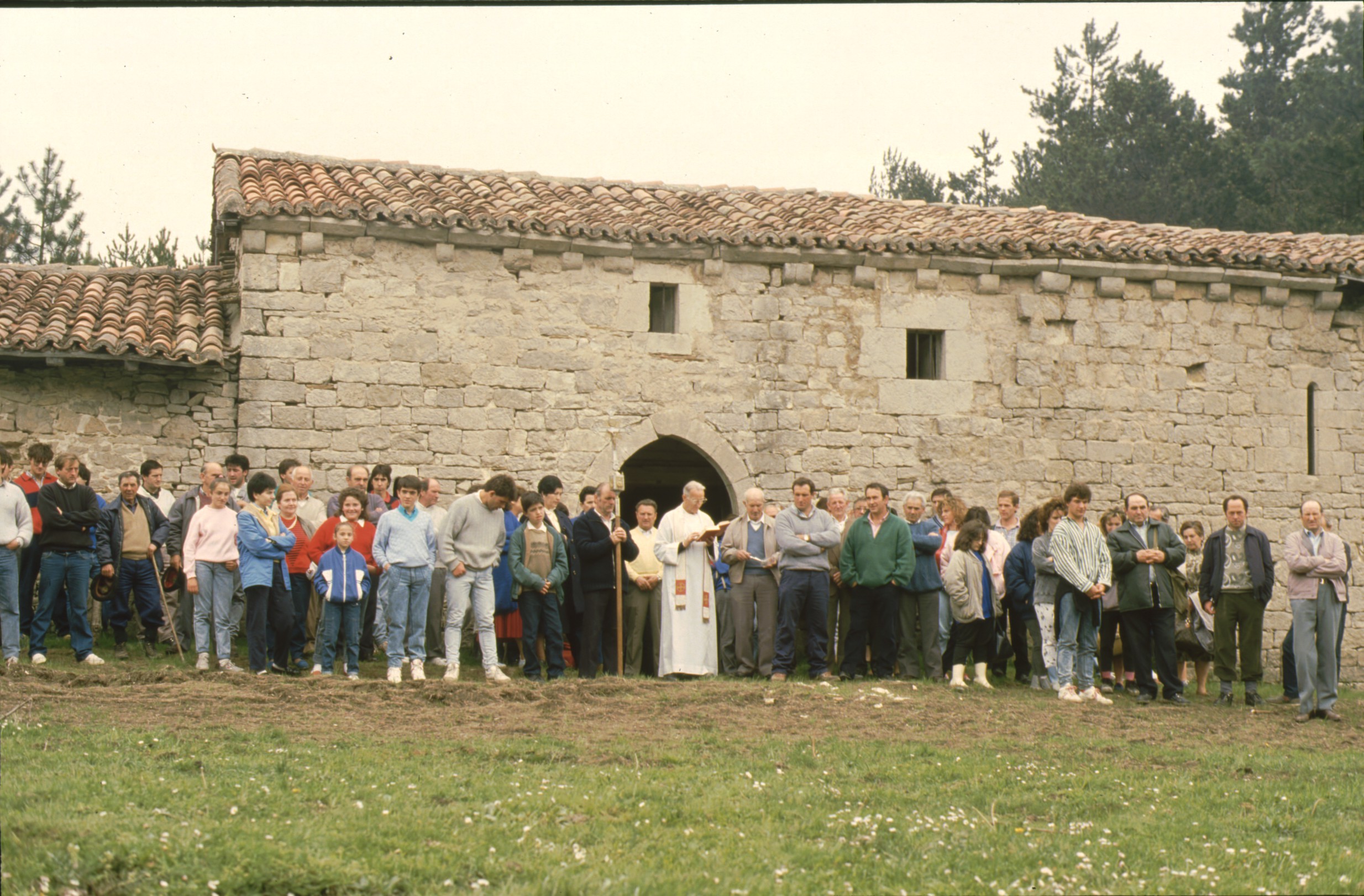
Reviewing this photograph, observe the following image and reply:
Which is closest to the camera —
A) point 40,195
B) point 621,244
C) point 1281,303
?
point 621,244

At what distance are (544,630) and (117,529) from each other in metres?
3.64

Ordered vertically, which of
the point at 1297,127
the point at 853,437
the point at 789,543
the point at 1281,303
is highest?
the point at 1297,127

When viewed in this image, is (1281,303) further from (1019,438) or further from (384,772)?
(384,772)

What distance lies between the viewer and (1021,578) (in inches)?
475

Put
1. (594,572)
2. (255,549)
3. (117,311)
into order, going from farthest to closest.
A: (117,311)
(594,572)
(255,549)

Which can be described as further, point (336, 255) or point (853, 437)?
point (853, 437)

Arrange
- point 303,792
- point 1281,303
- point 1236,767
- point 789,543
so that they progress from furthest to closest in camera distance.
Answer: point 1281,303 < point 789,543 < point 1236,767 < point 303,792

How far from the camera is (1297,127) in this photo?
3381 centimetres

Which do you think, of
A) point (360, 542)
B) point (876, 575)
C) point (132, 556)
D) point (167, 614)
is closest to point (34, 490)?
point (132, 556)

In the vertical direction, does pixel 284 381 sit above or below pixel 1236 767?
above

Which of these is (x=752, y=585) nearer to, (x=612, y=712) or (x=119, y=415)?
(x=612, y=712)

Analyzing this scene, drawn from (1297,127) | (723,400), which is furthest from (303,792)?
(1297,127)

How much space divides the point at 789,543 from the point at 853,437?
352 centimetres

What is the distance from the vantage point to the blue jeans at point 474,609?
11141mm
